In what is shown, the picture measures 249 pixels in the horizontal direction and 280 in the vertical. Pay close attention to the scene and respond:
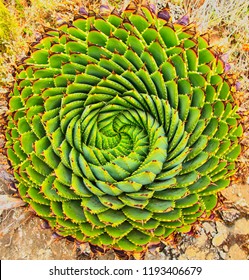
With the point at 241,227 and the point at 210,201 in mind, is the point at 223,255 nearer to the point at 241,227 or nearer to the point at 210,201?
the point at 241,227

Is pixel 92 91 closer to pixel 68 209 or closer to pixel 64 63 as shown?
pixel 64 63

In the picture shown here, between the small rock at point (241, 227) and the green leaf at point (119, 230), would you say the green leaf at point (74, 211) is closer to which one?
the green leaf at point (119, 230)

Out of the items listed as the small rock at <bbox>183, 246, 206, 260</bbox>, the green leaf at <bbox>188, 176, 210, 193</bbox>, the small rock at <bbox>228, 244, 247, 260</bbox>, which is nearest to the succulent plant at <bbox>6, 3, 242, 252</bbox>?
the green leaf at <bbox>188, 176, 210, 193</bbox>

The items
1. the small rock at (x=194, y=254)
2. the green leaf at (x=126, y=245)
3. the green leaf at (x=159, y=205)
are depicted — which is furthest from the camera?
the small rock at (x=194, y=254)

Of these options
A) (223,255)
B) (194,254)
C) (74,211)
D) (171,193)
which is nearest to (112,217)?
(74,211)

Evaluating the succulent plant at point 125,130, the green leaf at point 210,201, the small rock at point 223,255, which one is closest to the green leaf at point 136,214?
the succulent plant at point 125,130

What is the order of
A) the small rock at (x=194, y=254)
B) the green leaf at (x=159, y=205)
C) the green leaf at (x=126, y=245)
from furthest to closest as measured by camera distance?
1. the small rock at (x=194, y=254)
2. the green leaf at (x=126, y=245)
3. the green leaf at (x=159, y=205)
